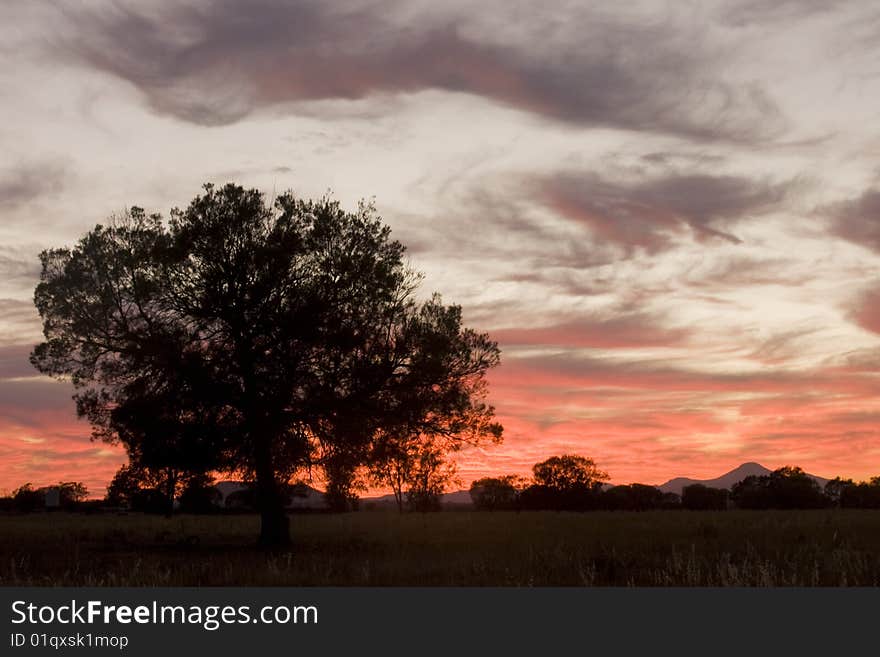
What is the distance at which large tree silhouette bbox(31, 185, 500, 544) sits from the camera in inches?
1396

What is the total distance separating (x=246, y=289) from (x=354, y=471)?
8.92 metres

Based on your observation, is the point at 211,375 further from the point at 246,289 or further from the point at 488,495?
the point at 488,495

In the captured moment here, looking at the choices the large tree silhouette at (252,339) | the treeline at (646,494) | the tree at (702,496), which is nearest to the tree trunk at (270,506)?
the large tree silhouette at (252,339)

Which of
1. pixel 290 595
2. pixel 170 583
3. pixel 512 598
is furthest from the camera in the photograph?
pixel 170 583

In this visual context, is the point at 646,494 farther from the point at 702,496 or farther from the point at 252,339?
the point at 252,339

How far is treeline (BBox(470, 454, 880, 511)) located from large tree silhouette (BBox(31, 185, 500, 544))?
33.4m

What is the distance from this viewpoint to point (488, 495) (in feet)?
545

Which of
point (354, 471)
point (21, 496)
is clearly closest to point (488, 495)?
point (21, 496)

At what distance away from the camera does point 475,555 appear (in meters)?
26.2

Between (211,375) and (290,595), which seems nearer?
(290,595)

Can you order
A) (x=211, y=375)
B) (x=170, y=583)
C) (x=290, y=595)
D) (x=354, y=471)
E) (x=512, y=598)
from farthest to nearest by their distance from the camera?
1. (x=354, y=471)
2. (x=211, y=375)
3. (x=170, y=583)
4. (x=290, y=595)
5. (x=512, y=598)

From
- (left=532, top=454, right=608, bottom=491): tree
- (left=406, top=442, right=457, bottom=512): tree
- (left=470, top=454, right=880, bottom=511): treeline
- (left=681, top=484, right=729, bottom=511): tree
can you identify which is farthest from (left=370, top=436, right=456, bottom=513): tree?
(left=532, top=454, right=608, bottom=491): tree

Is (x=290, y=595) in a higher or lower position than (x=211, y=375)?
lower

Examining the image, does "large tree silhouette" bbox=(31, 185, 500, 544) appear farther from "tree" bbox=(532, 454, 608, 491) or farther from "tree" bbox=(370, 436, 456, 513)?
"tree" bbox=(532, 454, 608, 491)
